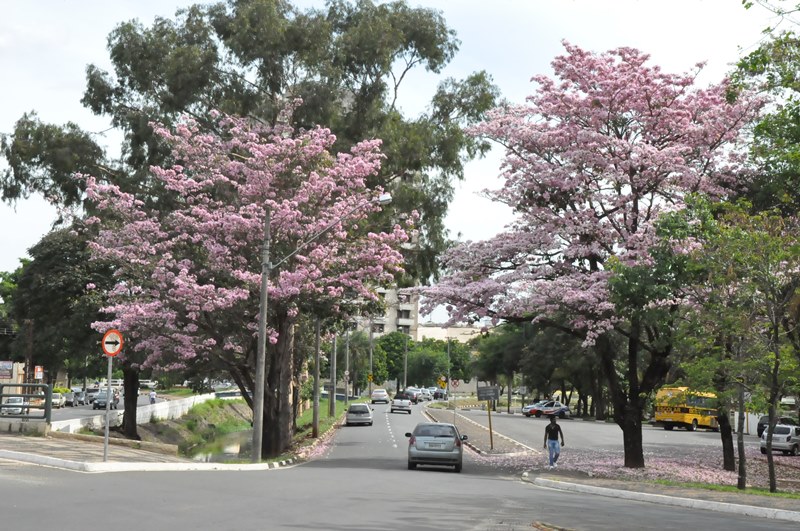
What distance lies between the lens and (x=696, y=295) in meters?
25.8

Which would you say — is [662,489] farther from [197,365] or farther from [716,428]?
[716,428]

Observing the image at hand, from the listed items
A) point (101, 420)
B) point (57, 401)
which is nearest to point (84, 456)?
point (101, 420)

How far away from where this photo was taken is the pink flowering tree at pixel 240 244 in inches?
1200

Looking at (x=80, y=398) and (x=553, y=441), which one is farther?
Result: (x=80, y=398)

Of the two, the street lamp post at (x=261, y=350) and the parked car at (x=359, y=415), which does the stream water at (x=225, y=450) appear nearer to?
the parked car at (x=359, y=415)

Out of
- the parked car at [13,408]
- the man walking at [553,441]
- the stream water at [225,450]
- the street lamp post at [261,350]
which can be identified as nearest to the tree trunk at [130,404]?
the stream water at [225,450]

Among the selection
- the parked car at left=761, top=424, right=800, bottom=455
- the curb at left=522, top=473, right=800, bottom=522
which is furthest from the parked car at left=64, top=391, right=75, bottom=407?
the curb at left=522, top=473, right=800, bottom=522

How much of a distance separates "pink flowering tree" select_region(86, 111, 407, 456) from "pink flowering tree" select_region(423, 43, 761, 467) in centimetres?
399

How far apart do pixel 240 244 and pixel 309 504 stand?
16546 millimetres

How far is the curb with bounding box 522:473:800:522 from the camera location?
17.4 metres

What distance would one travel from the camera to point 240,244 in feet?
101

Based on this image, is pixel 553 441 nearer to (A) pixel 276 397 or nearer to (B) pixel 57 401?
(A) pixel 276 397

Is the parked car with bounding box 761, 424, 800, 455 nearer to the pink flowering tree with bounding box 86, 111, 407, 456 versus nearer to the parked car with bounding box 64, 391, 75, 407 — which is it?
the pink flowering tree with bounding box 86, 111, 407, 456

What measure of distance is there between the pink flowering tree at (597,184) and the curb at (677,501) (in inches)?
227
